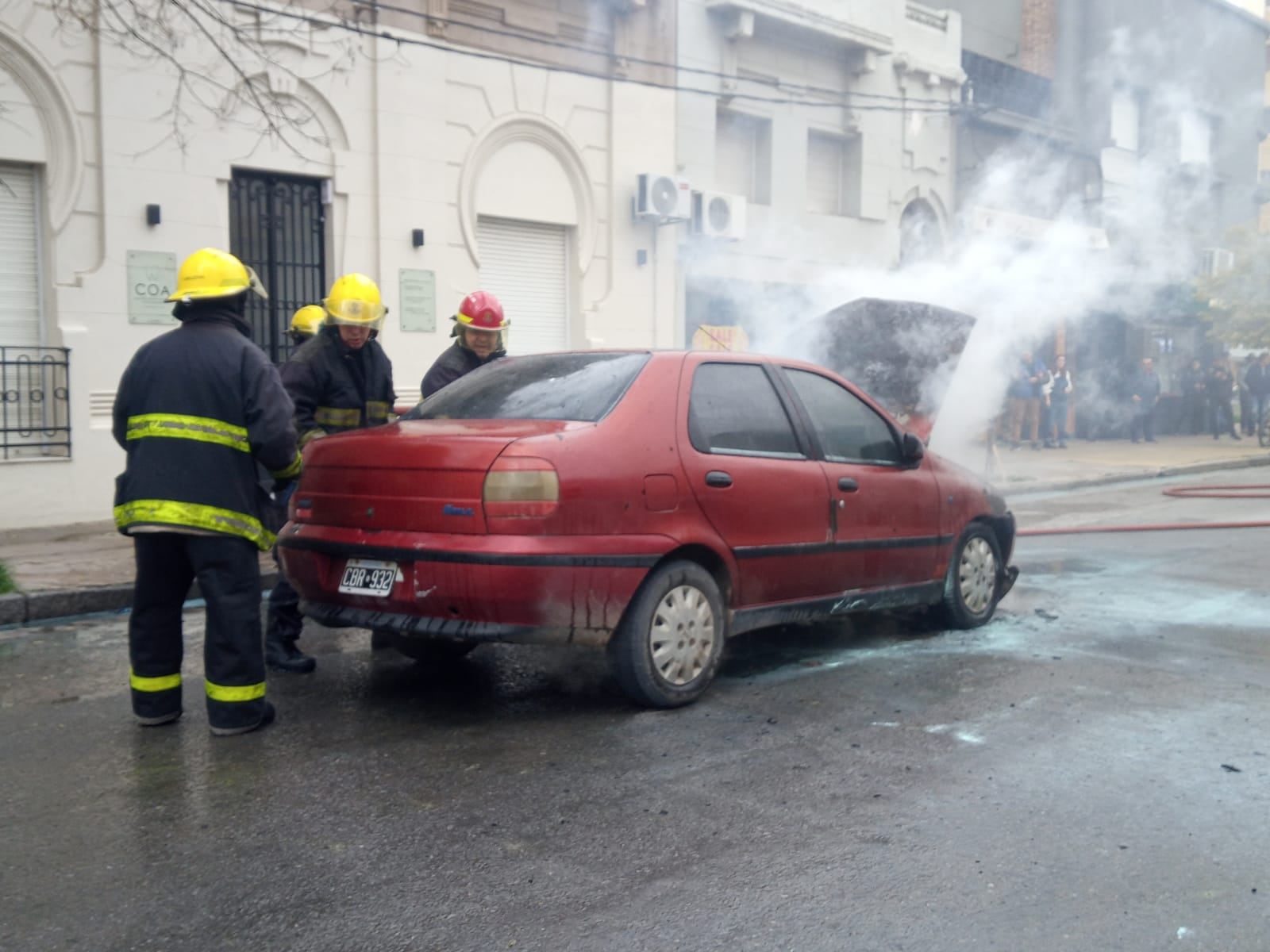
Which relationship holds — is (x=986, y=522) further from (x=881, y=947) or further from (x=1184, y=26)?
(x=1184, y=26)

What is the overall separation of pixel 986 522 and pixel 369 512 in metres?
3.51

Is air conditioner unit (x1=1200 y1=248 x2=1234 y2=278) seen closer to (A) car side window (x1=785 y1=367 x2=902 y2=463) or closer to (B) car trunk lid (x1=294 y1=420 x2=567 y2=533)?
(A) car side window (x1=785 y1=367 x2=902 y2=463)

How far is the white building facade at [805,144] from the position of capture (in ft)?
54.4

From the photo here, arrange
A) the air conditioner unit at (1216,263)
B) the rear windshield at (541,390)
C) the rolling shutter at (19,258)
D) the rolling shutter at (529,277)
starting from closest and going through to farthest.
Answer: the rear windshield at (541,390), the rolling shutter at (19,258), the rolling shutter at (529,277), the air conditioner unit at (1216,263)

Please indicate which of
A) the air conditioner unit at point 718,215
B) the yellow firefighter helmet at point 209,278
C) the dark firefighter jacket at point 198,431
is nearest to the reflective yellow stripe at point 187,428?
the dark firefighter jacket at point 198,431

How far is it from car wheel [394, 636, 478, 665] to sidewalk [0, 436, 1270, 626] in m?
2.66

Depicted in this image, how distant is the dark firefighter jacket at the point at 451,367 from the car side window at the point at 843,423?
184 cm

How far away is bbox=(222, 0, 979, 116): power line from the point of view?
12.0m

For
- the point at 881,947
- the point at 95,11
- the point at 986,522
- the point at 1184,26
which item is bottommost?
the point at 881,947

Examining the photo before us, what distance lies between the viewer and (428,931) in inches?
120

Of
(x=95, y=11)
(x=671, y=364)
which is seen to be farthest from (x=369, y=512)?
(x=95, y=11)

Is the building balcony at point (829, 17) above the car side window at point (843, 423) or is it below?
above

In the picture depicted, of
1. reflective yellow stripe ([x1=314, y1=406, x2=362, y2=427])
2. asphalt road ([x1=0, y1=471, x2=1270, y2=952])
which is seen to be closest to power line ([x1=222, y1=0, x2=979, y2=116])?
reflective yellow stripe ([x1=314, y1=406, x2=362, y2=427])

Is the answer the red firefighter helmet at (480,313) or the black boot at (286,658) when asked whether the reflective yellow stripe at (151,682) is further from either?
the red firefighter helmet at (480,313)
